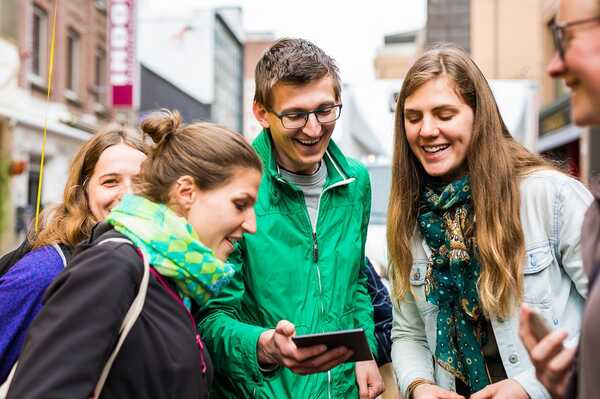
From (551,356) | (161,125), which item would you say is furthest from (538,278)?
(161,125)

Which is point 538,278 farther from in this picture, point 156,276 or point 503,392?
point 156,276

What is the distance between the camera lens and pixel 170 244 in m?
1.91

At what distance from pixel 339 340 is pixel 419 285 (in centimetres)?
68

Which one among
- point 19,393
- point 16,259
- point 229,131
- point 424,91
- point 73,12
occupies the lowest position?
point 19,393

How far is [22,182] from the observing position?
17.5 meters

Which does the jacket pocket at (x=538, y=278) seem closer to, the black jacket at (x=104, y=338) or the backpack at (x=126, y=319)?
the black jacket at (x=104, y=338)

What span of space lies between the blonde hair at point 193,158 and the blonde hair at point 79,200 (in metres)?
0.61

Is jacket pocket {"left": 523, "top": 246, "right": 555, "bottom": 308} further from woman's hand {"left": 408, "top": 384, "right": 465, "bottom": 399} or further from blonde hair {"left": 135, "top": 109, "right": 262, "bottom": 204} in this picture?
blonde hair {"left": 135, "top": 109, "right": 262, "bottom": 204}

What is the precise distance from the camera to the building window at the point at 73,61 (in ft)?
69.3

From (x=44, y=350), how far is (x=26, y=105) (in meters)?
17.3

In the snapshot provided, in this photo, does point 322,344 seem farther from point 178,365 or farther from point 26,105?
point 26,105

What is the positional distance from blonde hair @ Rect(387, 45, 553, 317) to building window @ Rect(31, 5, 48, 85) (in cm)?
1772

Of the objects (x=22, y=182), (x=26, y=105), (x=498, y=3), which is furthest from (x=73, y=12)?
(x=498, y=3)

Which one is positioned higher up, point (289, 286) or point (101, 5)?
point (101, 5)
